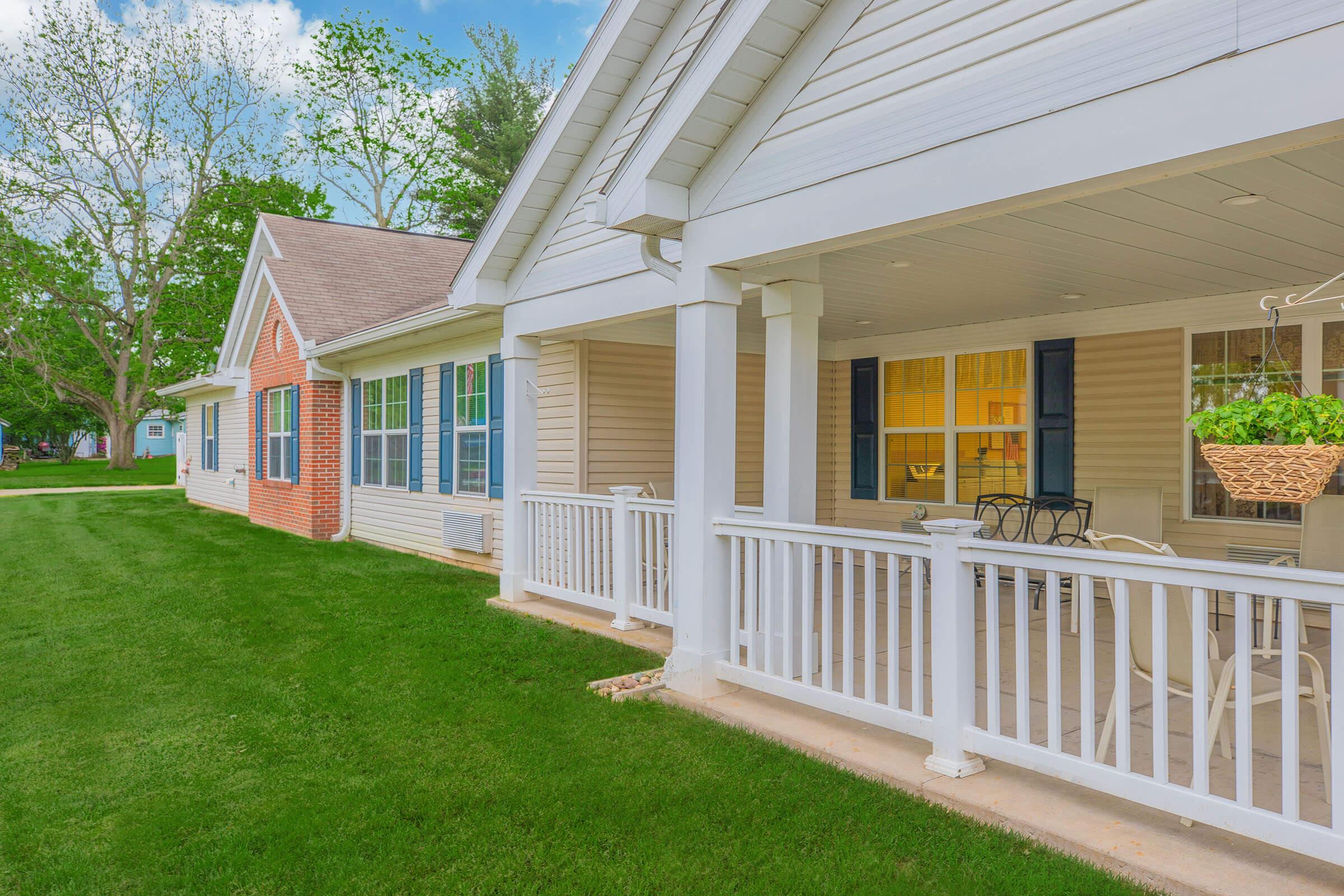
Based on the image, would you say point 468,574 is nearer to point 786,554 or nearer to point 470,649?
point 470,649

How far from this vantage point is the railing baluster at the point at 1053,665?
300 cm

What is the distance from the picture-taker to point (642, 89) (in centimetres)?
551

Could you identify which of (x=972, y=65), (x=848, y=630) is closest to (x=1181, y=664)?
(x=848, y=630)

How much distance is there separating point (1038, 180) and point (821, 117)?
1.15 meters

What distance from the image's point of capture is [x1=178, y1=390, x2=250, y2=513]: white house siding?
16.0 m

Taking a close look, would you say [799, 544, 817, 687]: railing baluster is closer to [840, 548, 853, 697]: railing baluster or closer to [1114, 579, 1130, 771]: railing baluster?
[840, 548, 853, 697]: railing baluster

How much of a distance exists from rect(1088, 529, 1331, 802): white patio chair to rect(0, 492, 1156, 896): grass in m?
0.72

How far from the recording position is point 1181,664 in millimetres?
3039

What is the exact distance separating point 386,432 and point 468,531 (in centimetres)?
269

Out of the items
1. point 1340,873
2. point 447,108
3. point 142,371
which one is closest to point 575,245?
point 1340,873

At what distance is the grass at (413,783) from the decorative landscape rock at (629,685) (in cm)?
11

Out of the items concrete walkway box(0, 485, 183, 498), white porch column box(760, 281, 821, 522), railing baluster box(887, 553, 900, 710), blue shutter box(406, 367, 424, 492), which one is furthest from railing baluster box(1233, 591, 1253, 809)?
concrete walkway box(0, 485, 183, 498)

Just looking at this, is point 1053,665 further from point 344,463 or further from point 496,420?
point 344,463

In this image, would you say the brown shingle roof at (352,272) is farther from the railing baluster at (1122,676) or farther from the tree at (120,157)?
the tree at (120,157)
